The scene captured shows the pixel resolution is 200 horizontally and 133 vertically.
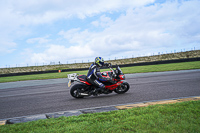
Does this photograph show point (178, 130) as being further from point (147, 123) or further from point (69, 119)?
point (69, 119)

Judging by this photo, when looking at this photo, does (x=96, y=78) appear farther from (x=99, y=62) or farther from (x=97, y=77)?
(x=99, y=62)

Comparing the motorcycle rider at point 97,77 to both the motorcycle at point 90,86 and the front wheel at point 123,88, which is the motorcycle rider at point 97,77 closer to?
the motorcycle at point 90,86

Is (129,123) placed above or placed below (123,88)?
below

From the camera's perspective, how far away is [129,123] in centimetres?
341

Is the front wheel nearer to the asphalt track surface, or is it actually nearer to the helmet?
the asphalt track surface

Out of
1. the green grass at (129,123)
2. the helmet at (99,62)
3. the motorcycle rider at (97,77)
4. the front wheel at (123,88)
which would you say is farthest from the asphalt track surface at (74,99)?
the green grass at (129,123)

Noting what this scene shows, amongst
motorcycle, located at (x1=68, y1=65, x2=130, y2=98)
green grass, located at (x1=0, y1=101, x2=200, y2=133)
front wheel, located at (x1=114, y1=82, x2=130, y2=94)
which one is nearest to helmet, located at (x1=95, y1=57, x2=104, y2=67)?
motorcycle, located at (x1=68, y1=65, x2=130, y2=98)

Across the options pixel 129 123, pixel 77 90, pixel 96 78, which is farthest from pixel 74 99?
pixel 129 123

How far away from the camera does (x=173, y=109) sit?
4.10 meters

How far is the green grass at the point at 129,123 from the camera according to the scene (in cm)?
312

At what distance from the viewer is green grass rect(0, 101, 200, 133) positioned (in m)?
3.12

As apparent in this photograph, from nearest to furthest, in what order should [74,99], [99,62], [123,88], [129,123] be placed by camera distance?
[129,123], [74,99], [99,62], [123,88]

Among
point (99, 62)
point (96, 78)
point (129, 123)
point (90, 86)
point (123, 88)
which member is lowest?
point (129, 123)

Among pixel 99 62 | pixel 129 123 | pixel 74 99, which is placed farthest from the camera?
pixel 99 62
